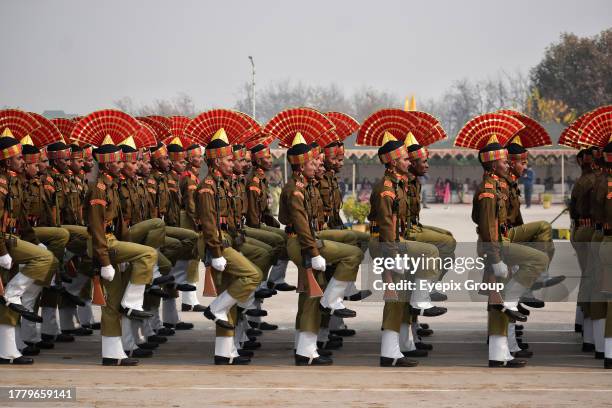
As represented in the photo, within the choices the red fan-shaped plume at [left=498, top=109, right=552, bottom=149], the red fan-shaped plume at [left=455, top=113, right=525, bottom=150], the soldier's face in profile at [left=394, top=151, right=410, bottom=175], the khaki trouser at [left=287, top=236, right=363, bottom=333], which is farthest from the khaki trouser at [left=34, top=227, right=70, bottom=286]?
the red fan-shaped plume at [left=498, top=109, right=552, bottom=149]

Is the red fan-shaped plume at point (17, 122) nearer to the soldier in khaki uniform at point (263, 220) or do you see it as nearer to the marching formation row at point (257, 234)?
the marching formation row at point (257, 234)

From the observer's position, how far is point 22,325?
1281 centimetres

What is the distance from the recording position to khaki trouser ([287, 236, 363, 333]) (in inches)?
464

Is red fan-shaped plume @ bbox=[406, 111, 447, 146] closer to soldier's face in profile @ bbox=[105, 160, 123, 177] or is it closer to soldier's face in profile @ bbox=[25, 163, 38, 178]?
soldier's face in profile @ bbox=[105, 160, 123, 177]

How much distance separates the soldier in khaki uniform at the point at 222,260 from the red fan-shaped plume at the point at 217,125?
0.47m

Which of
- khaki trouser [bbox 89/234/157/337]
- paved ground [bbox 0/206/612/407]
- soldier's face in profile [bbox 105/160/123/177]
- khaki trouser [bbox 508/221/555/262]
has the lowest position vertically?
paved ground [bbox 0/206/612/407]

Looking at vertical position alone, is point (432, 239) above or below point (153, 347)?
above

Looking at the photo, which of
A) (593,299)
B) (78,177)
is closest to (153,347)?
(78,177)

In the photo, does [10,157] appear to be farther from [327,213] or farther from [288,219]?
[327,213]

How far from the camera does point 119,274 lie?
11812 millimetres

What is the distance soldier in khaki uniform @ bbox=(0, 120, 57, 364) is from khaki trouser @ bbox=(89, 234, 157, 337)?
670 millimetres

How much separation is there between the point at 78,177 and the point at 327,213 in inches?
121

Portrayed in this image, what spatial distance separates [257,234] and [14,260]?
2.85m

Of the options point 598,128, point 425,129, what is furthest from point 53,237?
point 598,128
